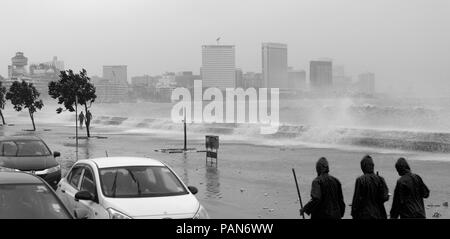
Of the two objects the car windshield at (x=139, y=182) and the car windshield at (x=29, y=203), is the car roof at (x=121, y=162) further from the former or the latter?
the car windshield at (x=29, y=203)

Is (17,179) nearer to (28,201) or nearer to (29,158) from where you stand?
(28,201)

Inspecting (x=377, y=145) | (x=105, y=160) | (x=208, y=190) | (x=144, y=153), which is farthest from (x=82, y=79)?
(x=105, y=160)

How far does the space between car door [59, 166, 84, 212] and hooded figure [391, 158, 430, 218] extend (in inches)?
196

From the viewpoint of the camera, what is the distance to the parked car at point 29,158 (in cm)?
1381

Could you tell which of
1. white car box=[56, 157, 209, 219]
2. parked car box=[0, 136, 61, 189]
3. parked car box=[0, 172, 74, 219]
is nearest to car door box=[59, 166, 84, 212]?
white car box=[56, 157, 209, 219]

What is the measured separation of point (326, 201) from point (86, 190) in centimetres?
381

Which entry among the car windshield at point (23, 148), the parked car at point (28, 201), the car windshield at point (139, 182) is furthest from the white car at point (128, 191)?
the car windshield at point (23, 148)

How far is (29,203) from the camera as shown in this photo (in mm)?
6625

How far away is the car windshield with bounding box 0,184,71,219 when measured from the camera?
6.40 m

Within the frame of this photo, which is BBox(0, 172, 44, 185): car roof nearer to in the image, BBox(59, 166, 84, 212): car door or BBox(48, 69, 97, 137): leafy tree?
BBox(59, 166, 84, 212): car door

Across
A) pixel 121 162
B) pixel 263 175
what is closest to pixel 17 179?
pixel 121 162
